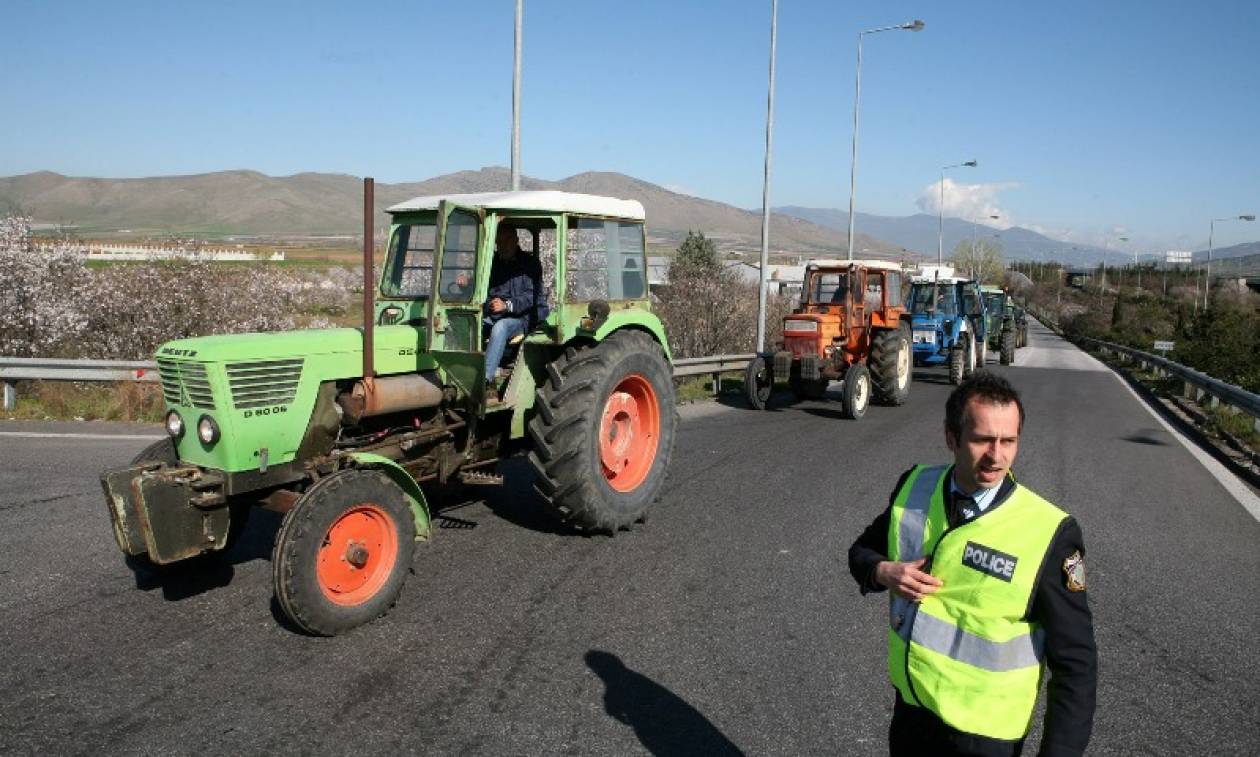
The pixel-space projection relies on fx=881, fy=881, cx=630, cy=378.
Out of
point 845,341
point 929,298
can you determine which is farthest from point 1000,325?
point 845,341

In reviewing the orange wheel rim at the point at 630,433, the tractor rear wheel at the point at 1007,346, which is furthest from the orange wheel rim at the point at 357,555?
the tractor rear wheel at the point at 1007,346

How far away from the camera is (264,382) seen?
4762 mm

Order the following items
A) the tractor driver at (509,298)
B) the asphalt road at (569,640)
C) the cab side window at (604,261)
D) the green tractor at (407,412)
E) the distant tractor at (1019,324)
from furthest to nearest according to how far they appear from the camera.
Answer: the distant tractor at (1019,324) → the cab side window at (604,261) → the tractor driver at (509,298) → the green tractor at (407,412) → the asphalt road at (569,640)

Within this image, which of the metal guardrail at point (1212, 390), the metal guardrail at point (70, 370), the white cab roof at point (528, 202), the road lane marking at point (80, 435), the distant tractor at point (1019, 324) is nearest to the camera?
the white cab roof at point (528, 202)

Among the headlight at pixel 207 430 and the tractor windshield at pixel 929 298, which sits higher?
the tractor windshield at pixel 929 298

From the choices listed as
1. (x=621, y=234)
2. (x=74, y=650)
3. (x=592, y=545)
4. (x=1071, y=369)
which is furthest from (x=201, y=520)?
(x=1071, y=369)

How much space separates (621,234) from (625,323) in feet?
2.51

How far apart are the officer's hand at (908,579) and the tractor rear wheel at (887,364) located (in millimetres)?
11721

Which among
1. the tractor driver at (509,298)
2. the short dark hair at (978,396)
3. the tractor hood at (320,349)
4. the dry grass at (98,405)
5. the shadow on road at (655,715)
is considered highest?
the tractor driver at (509,298)

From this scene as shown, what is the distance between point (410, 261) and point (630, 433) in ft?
6.85

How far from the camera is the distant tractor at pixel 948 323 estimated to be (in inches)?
734

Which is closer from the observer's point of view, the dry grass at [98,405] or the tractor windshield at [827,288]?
the dry grass at [98,405]

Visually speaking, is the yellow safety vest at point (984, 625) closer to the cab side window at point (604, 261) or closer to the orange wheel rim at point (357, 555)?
the orange wheel rim at point (357, 555)

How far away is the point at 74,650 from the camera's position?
426cm
